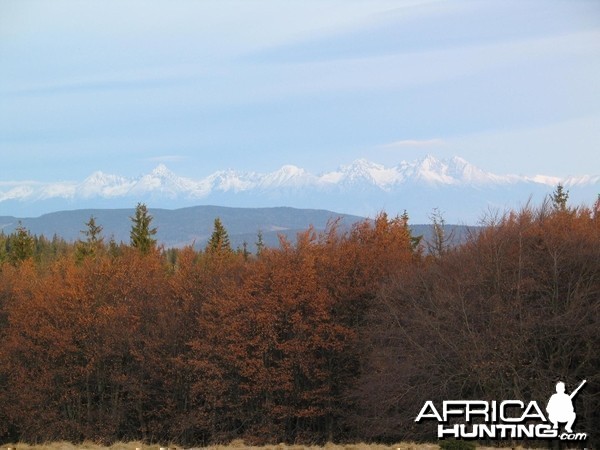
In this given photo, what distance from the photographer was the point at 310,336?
46375 millimetres

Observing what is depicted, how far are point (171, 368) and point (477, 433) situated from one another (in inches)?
1292

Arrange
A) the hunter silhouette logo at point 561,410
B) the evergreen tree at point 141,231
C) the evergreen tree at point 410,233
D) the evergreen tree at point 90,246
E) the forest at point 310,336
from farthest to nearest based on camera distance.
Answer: the evergreen tree at point 141,231 < the evergreen tree at point 90,246 < the evergreen tree at point 410,233 < the forest at point 310,336 < the hunter silhouette logo at point 561,410

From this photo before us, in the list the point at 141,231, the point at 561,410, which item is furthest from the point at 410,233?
the point at 561,410

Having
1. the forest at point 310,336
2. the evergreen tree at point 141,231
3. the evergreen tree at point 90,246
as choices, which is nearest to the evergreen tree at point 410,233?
the forest at point 310,336

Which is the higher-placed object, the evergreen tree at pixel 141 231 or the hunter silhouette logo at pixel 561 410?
the evergreen tree at pixel 141 231

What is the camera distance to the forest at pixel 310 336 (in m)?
36.5

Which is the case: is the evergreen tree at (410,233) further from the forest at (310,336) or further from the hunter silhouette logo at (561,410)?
the hunter silhouette logo at (561,410)

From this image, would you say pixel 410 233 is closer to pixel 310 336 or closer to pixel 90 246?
pixel 310 336

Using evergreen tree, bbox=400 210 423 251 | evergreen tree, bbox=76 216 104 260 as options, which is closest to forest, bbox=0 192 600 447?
evergreen tree, bbox=400 210 423 251

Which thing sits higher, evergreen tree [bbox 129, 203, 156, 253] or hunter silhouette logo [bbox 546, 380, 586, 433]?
evergreen tree [bbox 129, 203, 156, 253]

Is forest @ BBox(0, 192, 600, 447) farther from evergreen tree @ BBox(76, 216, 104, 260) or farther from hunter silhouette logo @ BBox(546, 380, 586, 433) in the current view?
evergreen tree @ BBox(76, 216, 104, 260)

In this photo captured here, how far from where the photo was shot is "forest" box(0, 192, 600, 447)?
36500 mm

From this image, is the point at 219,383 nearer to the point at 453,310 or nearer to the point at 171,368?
the point at 171,368

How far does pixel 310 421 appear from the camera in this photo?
156ft
